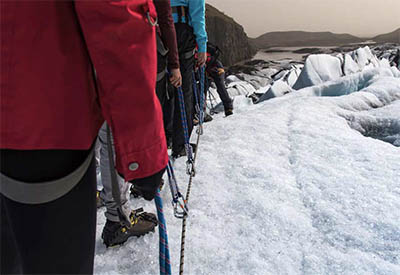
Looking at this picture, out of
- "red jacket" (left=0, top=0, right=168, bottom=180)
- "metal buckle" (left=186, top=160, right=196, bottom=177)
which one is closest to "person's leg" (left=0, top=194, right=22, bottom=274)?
"red jacket" (left=0, top=0, right=168, bottom=180)

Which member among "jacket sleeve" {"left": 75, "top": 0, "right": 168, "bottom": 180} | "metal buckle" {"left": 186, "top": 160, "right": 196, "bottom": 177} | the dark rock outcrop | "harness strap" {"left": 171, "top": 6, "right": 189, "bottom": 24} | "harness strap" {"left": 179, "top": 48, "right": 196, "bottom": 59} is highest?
"harness strap" {"left": 171, "top": 6, "right": 189, "bottom": 24}

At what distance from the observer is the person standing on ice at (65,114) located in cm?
70

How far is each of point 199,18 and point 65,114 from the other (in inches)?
84.1

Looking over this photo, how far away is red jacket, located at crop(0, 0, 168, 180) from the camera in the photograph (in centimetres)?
69

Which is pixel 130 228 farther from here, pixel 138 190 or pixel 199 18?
pixel 199 18

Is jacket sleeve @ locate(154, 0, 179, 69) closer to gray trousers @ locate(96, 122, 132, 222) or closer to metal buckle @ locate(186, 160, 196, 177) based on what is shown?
gray trousers @ locate(96, 122, 132, 222)

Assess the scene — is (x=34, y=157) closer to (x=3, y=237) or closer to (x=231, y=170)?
(x=3, y=237)

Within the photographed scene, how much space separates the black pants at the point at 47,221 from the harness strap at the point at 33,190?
1 cm

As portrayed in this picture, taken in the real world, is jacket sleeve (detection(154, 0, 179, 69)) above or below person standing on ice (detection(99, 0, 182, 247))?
above

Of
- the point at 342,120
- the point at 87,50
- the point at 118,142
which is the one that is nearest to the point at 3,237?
the point at 118,142

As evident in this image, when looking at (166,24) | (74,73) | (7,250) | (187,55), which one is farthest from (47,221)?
(187,55)

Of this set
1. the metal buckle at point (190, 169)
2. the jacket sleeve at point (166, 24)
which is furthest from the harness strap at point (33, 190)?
the metal buckle at point (190, 169)

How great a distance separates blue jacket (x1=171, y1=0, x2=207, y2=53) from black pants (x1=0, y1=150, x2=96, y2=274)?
2.09m

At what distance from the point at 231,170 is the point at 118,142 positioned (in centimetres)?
196
